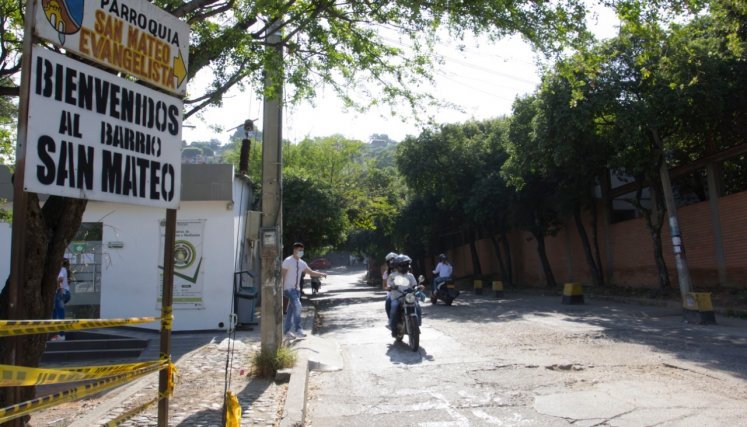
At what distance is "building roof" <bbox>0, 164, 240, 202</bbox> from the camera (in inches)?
523

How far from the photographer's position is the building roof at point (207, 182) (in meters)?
13.3

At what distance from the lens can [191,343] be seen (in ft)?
37.8

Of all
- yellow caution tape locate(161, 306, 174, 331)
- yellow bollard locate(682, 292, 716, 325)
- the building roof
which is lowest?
yellow bollard locate(682, 292, 716, 325)

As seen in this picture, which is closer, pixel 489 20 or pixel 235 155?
pixel 489 20

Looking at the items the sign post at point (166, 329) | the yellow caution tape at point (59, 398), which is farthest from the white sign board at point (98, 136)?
the yellow caution tape at point (59, 398)

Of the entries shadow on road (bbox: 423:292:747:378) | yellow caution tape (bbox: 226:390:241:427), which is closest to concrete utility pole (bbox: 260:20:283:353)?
yellow caution tape (bbox: 226:390:241:427)

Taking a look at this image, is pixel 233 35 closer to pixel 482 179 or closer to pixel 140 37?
pixel 140 37

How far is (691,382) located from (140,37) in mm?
6870

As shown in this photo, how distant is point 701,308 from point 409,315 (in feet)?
22.2

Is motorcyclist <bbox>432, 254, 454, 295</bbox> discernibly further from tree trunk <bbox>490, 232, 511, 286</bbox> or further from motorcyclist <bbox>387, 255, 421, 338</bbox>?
tree trunk <bbox>490, 232, 511, 286</bbox>

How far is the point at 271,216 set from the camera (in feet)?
27.5

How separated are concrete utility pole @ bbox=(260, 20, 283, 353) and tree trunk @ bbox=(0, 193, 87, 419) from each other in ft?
12.9

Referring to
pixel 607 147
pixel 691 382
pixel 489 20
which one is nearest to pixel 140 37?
pixel 489 20

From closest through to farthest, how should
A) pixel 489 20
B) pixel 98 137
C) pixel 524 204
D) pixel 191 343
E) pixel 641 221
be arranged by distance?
pixel 98 137
pixel 489 20
pixel 191 343
pixel 641 221
pixel 524 204
